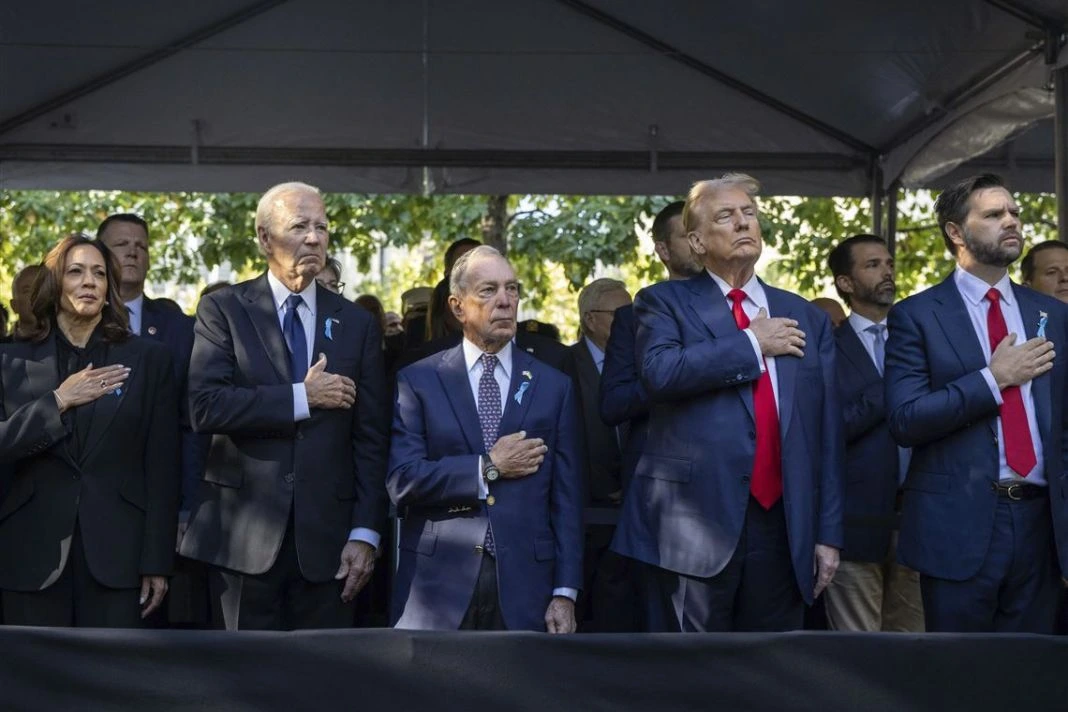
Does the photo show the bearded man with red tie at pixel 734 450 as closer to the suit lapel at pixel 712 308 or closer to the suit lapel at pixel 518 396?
the suit lapel at pixel 712 308

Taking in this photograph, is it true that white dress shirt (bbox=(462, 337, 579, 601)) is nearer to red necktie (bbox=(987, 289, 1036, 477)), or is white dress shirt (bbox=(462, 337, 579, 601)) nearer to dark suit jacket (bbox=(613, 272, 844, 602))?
dark suit jacket (bbox=(613, 272, 844, 602))

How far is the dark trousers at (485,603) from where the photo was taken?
182 inches

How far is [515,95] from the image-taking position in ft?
29.2

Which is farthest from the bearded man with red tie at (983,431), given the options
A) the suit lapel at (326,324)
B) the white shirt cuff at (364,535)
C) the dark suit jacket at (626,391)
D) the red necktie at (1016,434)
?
the suit lapel at (326,324)

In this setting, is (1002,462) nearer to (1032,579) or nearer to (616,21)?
(1032,579)

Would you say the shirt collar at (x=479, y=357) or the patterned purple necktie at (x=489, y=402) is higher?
the shirt collar at (x=479, y=357)

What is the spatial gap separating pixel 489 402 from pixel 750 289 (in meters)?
0.89

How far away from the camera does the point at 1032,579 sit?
4.63m

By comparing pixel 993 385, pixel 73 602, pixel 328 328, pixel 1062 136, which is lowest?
pixel 73 602

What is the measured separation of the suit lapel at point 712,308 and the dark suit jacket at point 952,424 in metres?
0.55

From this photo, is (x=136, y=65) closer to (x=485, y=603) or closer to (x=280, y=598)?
(x=280, y=598)

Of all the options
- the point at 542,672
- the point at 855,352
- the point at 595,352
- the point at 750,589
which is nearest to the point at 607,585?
the point at 595,352

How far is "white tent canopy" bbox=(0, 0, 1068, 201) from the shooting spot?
26.2ft

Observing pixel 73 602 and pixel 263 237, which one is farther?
pixel 263 237
